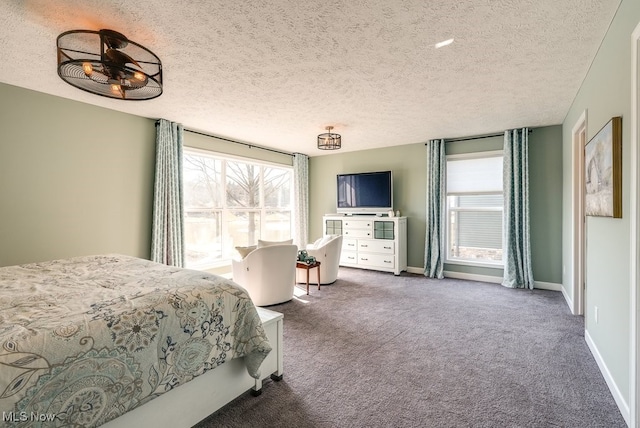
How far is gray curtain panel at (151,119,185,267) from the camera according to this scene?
4035 mm

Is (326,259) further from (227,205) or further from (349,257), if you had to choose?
(227,205)

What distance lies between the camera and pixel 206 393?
171 centimetres

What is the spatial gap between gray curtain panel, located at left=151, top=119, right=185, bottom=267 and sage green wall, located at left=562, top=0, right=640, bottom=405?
4565mm

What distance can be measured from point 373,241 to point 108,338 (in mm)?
4838

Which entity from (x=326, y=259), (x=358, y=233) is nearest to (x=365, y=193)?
(x=358, y=233)

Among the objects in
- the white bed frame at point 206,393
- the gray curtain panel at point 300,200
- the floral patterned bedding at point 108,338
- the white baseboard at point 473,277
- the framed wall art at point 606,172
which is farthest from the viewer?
the gray curtain panel at point 300,200

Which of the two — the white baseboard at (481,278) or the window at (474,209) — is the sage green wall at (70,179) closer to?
the white baseboard at (481,278)

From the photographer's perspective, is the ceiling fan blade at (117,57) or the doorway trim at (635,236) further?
the ceiling fan blade at (117,57)

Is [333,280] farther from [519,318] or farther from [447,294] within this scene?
[519,318]

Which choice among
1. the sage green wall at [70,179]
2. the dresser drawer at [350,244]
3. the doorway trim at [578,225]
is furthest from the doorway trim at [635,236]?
the sage green wall at [70,179]

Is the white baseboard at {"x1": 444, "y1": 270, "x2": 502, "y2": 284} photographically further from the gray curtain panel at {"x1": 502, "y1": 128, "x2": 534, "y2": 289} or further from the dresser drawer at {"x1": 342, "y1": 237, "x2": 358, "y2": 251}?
the dresser drawer at {"x1": 342, "y1": 237, "x2": 358, "y2": 251}

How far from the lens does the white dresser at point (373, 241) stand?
549 centimetres

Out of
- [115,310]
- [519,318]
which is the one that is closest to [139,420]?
[115,310]

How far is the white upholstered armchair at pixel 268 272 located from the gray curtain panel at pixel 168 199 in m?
1.09
